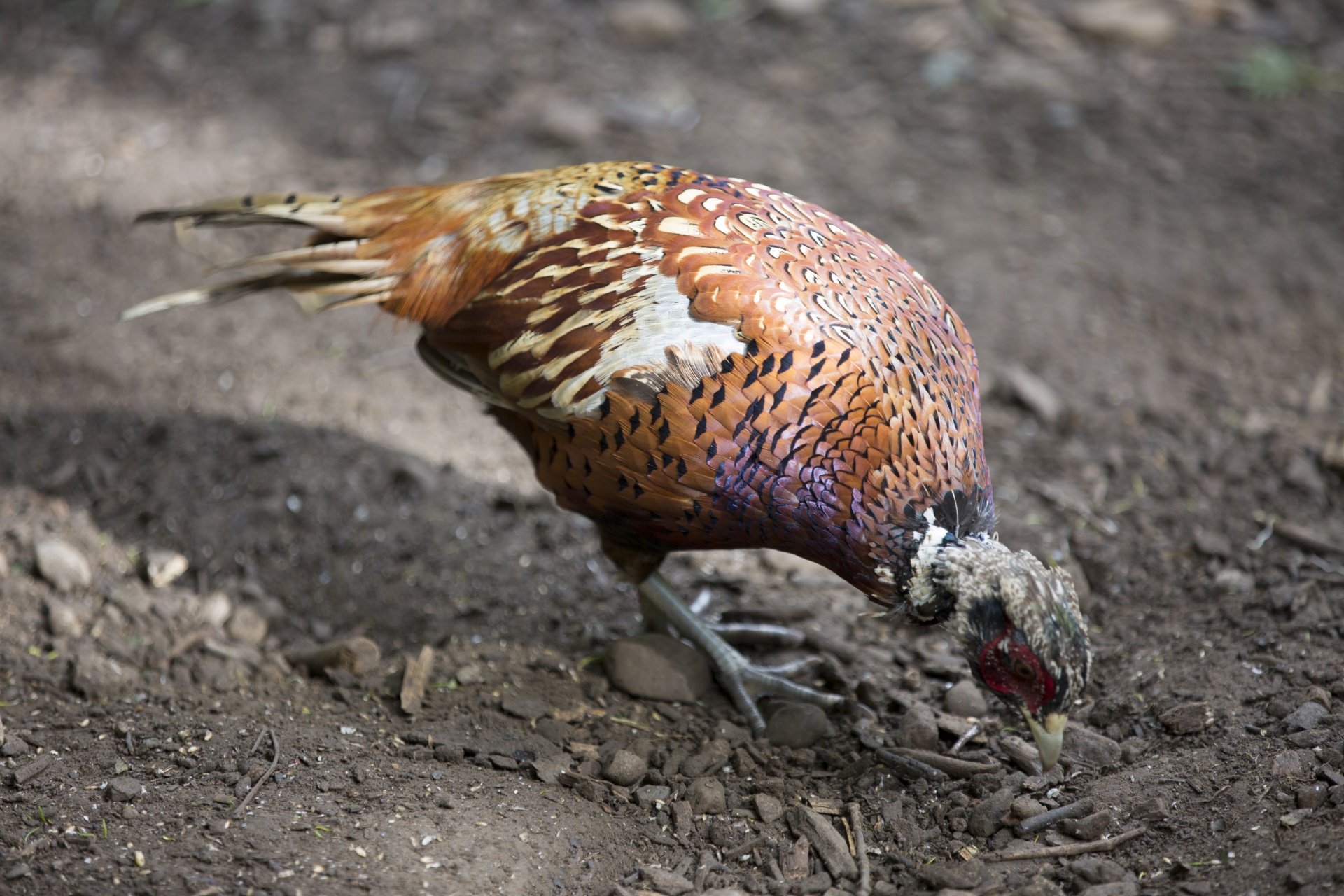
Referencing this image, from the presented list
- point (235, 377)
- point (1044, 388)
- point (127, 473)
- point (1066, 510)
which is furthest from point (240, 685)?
point (1044, 388)

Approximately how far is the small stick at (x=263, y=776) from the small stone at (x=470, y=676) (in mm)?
591

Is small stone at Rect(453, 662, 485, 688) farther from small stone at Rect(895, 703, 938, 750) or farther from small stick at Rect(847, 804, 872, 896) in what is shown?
small stone at Rect(895, 703, 938, 750)

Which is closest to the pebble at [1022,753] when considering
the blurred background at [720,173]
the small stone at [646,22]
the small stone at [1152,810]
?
the small stone at [1152,810]

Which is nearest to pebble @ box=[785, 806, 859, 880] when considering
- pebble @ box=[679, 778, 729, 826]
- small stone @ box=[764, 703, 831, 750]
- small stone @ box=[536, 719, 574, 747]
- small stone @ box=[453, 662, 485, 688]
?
pebble @ box=[679, 778, 729, 826]

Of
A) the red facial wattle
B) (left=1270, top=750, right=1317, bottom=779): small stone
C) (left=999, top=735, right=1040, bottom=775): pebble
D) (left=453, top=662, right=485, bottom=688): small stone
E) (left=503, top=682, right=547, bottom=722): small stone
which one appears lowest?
(left=453, top=662, right=485, bottom=688): small stone

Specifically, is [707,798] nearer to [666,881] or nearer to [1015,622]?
[666,881]

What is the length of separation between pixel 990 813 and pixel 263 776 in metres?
2.00

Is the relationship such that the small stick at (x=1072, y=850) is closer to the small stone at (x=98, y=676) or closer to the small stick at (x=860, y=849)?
the small stick at (x=860, y=849)

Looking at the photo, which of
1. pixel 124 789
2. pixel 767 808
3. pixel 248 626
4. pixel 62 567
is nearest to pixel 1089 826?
pixel 767 808

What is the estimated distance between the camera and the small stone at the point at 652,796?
9.63ft

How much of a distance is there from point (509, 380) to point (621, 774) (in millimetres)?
1223

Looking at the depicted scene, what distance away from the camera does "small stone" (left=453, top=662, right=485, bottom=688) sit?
3357mm

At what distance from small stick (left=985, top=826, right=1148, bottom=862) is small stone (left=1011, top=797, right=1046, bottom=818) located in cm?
11

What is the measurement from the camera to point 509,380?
314 centimetres
